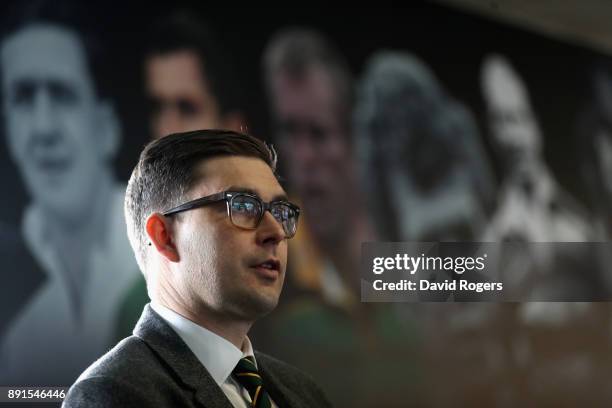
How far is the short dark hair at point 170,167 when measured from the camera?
1340 mm

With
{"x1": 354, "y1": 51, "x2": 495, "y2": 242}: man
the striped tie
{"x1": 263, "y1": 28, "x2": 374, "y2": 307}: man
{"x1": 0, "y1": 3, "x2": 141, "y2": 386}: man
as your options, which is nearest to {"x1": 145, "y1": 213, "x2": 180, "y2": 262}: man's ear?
the striped tie

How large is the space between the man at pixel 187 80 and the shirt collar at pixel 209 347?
231cm

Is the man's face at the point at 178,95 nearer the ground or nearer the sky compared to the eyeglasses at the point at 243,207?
nearer the sky

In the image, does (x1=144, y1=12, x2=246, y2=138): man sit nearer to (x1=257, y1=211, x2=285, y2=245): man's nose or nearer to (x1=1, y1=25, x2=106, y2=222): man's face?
(x1=1, y1=25, x2=106, y2=222): man's face

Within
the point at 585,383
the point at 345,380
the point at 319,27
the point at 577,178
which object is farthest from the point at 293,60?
the point at 585,383

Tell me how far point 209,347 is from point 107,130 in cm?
232

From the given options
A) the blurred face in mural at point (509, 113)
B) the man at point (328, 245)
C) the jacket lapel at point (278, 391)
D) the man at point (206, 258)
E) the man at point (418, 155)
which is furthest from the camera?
Result: the blurred face in mural at point (509, 113)

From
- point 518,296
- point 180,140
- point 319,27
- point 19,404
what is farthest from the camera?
point 518,296

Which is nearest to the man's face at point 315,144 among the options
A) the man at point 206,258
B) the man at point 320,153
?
the man at point 320,153

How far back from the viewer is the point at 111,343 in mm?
3338

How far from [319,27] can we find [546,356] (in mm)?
2239

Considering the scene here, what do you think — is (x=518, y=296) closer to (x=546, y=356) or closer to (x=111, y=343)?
(x=546, y=356)

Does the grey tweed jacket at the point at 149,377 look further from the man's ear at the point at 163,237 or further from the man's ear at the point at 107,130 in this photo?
the man's ear at the point at 107,130

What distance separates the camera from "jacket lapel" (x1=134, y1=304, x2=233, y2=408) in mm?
1227
